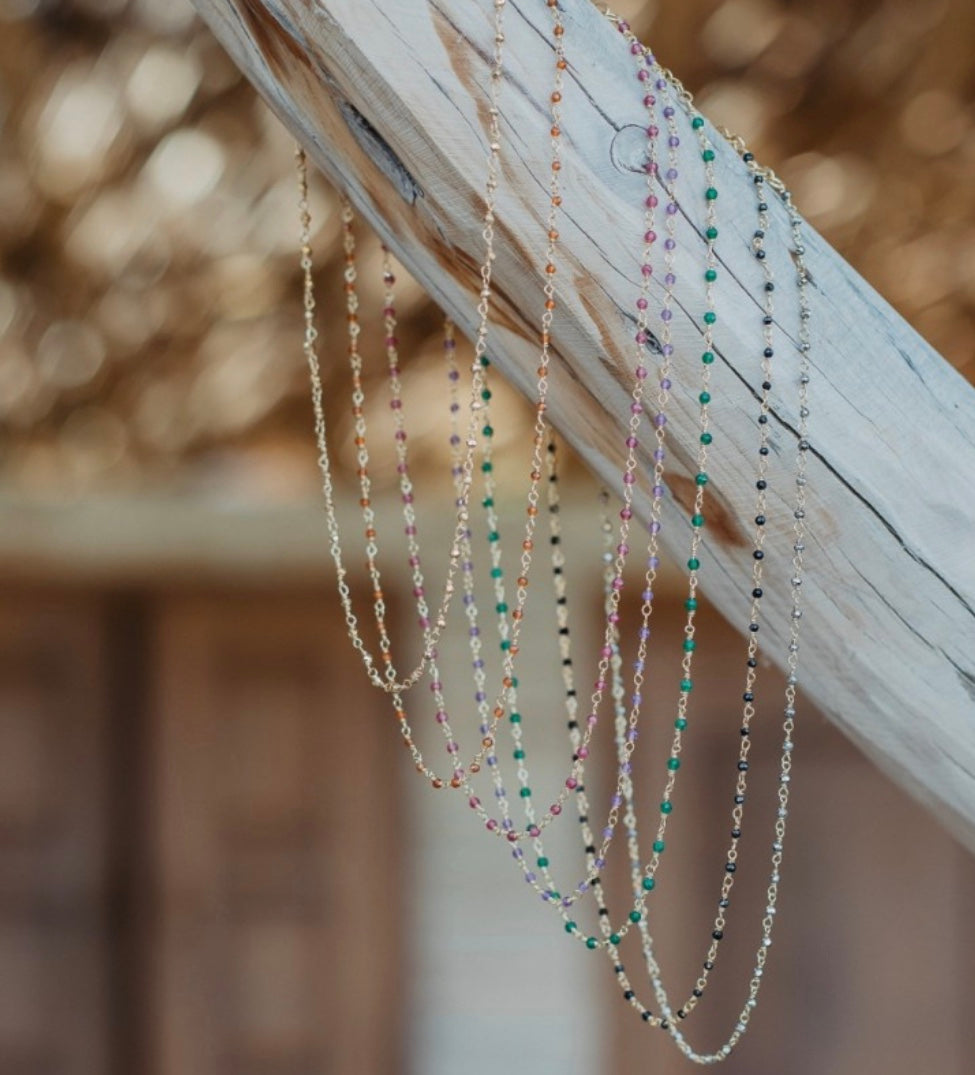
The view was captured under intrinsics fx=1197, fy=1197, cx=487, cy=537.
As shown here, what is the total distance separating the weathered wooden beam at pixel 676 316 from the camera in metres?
0.66

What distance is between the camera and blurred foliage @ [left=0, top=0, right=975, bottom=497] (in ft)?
5.70

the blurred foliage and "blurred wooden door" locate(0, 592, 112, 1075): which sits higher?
the blurred foliage

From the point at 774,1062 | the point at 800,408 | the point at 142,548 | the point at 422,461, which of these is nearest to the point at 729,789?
the point at 774,1062

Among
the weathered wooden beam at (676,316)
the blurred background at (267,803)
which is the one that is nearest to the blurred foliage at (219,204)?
the blurred background at (267,803)

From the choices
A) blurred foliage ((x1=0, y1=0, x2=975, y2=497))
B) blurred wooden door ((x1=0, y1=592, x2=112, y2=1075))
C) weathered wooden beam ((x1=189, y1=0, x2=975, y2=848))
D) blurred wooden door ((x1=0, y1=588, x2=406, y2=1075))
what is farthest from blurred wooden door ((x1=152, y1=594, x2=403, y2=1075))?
weathered wooden beam ((x1=189, y1=0, x2=975, y2=848))

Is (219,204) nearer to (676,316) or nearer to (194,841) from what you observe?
(676,316)

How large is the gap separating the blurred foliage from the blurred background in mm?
13

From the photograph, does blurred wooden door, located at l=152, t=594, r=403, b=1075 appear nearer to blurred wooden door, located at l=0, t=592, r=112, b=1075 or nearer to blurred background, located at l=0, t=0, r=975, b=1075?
blurred background, located at l=0, t=0, r=975, b=1075

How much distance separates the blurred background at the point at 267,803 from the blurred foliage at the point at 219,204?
0.01 metres

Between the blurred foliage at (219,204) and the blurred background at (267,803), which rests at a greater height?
the blurred foliage at (219,204)

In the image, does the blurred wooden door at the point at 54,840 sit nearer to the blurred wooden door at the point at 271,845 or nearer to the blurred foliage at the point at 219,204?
the blurred wooden door at the point at 271,845

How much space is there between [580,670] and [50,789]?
1.47 meters

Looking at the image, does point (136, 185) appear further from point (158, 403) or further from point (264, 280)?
point (158, 403)

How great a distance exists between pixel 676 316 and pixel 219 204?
167cm
